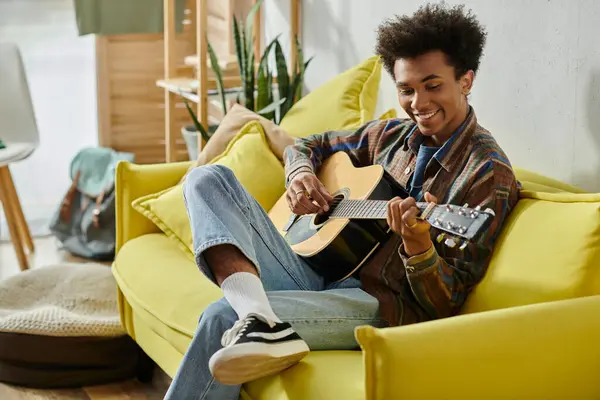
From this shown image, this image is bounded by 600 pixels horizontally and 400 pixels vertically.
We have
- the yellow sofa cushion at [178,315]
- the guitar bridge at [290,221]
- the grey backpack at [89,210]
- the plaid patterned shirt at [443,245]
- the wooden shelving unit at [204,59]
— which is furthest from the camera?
the grey backpack at [89,210]

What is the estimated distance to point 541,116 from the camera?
2.41 metres

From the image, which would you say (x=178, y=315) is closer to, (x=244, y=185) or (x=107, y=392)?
(x=244, y=185)

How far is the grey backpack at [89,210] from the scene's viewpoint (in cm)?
397

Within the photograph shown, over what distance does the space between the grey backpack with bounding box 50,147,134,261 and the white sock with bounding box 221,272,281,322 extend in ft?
6.87

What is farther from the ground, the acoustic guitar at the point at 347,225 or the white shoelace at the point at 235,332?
the acoustic guitar at the point at 347,225

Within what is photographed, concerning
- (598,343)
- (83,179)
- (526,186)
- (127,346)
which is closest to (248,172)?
(127,346)

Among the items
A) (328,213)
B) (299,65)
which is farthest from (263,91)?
(328,213)

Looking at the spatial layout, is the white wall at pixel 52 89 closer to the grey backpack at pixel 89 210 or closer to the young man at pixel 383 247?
the grey backpack at pixel 89 210

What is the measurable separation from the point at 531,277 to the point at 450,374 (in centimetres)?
38

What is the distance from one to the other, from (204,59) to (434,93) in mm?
1853

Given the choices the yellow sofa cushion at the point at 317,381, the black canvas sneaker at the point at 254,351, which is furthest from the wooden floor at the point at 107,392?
the black canvas sneaker at the point at 254,351

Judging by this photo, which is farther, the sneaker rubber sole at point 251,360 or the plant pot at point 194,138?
the plant pot at point 194,138

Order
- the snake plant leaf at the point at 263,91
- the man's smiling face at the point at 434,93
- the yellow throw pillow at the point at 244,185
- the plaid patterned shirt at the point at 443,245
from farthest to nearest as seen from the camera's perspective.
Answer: the snake plant leaf at the point at 263,91 → the yellow throw pillow at the point at 244,185 → the man's smiling face at the point at 434,93 → the plaid patterned shirt at the point at 443,245

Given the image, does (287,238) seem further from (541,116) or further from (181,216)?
(541,116)
